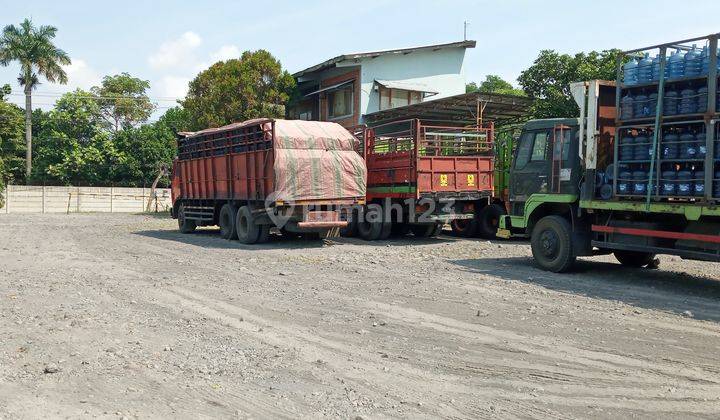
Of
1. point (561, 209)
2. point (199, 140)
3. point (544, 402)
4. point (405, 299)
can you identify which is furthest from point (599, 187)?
point (199, 140)

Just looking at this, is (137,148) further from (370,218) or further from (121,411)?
(121,411)

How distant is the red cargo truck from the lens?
14938mm

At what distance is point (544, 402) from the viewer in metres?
4.62

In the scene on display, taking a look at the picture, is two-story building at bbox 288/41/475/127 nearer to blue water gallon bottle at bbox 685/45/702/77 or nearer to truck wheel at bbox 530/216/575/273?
truck wheel at bbox 530/216/575/273

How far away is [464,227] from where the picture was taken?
18219mm

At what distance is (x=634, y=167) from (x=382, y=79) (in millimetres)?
20700

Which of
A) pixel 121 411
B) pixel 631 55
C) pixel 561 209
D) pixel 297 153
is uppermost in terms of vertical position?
pixel 631 55

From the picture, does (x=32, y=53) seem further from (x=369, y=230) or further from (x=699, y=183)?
(x=699, y=183)

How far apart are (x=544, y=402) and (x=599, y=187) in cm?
635

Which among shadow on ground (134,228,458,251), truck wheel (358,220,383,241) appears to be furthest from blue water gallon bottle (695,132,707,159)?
truck wheel (358,220,383,241)

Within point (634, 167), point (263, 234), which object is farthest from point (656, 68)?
point (263, 234)

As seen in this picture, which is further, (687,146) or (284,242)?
(284,242)

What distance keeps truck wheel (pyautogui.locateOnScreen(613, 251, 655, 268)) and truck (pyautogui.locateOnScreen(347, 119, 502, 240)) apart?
17.3ft

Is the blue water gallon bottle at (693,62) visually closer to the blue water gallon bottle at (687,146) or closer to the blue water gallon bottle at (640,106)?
the blue water gallon bottle at (640,106)
